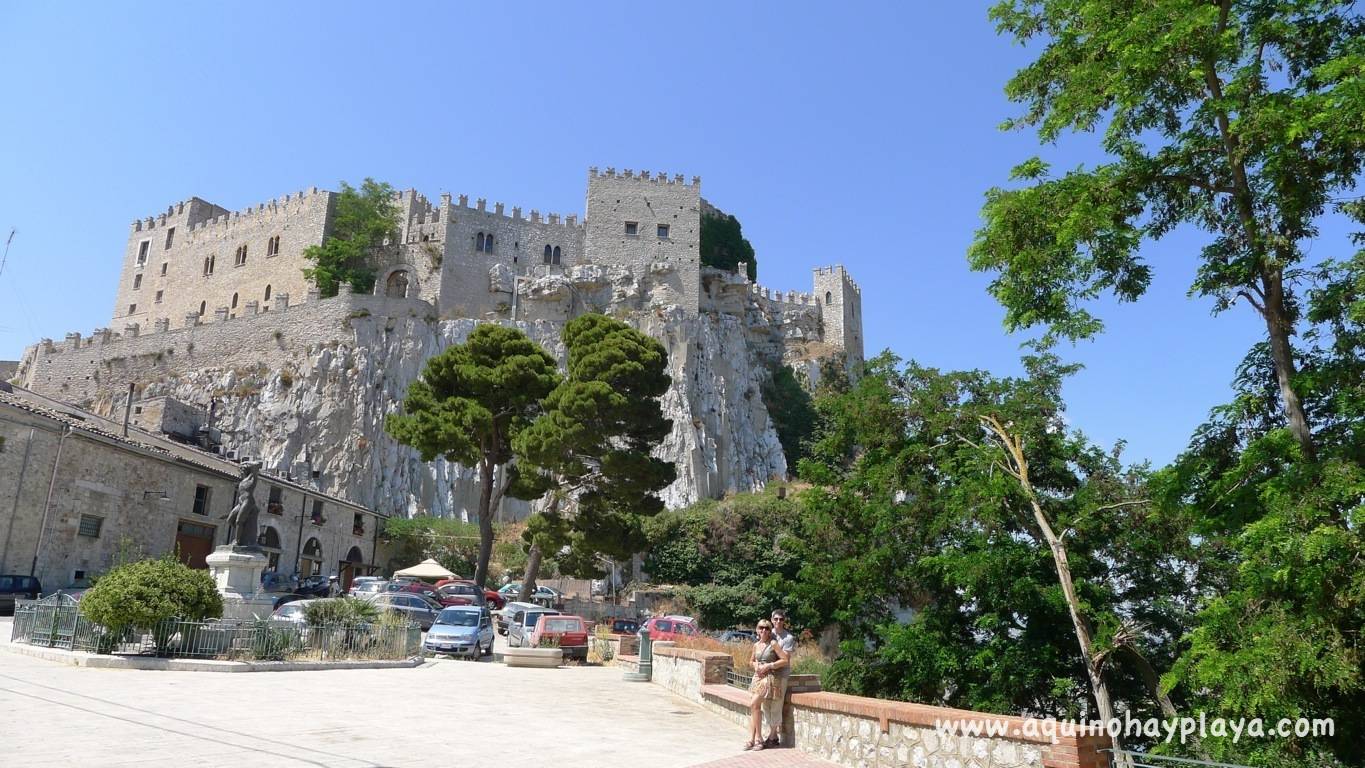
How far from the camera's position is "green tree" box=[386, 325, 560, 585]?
29.1 meters

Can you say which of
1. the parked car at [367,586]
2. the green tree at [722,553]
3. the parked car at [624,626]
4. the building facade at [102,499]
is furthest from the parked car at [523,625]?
the green tree at [722,553]

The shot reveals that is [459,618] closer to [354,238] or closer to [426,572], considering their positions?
[426,572]

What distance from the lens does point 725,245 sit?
73.5m

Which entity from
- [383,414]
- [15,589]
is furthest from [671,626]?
[383,414]

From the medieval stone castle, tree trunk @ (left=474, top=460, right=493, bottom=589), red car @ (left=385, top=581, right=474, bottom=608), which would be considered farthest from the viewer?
the medieval stone castle

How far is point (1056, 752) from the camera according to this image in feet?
18.4

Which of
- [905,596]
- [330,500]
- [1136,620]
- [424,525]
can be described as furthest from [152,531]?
[1136,620]

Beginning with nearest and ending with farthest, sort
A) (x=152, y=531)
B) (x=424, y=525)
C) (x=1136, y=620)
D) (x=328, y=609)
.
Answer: (x=1136, y=620) < (x=328, y=609) < (x=152, y=531) < (x=424, y=525)

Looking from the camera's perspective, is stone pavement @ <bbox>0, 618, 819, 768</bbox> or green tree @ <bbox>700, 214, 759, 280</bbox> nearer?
stone pavement @ <bbox>0, 618, 819, 768</bbox>

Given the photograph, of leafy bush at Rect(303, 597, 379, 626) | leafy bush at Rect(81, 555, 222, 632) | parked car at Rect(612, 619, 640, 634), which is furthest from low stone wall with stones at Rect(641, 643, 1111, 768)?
parked car at Rect(612, 619, 640, 634)

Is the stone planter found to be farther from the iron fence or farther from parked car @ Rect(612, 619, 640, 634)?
parked car @ Rect(612, 619, 640, 634)

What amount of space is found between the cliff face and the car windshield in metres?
31.5

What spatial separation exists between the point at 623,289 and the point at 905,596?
173ft

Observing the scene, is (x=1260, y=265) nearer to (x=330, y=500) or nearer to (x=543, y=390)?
(x=543, y=390)
